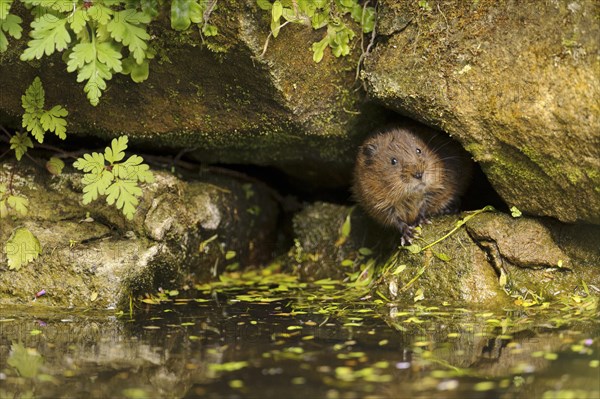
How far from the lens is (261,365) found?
4.39m

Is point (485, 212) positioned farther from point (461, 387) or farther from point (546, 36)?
point (461, 387)

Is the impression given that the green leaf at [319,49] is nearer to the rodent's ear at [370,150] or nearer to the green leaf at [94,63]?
the rodent's ear at [370,150]

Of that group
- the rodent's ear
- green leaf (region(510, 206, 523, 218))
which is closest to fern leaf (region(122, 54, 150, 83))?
the rodent's ear

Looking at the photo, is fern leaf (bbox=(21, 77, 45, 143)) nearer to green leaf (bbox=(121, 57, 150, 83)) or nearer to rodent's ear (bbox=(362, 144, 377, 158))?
green leaf (bbox=(121, 57, 150, 83))

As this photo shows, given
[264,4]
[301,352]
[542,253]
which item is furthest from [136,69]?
[542,253]

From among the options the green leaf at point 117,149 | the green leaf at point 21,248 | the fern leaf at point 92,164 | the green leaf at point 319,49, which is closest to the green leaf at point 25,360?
the green leaf at point 21,248

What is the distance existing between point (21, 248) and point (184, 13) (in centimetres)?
227

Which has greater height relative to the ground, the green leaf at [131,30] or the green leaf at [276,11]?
the green leaf at [276,11]

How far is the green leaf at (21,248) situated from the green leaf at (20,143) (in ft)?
2.09

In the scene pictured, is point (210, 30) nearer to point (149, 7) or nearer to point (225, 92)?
point (149, 7)

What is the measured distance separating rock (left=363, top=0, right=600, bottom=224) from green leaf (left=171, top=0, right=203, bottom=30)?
53.7 inches

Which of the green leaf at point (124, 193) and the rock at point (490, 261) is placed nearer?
the green leaf at point (124, 193)

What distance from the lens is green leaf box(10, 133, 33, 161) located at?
6355 mm

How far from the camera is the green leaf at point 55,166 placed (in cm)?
659
